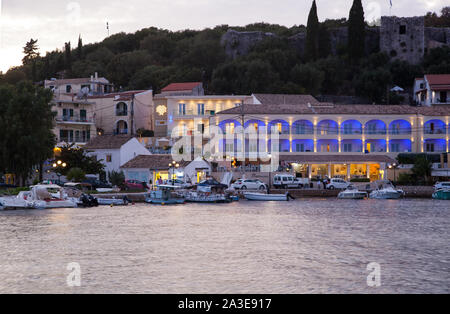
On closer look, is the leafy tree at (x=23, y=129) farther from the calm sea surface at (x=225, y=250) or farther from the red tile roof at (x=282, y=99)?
the red tile roof at (x=282, y=99)

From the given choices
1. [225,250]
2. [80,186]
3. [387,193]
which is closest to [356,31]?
[387,193]

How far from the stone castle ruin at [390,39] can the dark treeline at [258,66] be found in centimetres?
207

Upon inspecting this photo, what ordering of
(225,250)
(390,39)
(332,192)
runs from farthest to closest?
1. (390,39)
2. (332,192)
3. (225,250)

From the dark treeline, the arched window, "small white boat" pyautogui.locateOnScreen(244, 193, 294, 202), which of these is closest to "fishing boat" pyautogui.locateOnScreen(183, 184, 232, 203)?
"small white boat" pyautogui.locateOnScreen(244, 193, 294, 202)

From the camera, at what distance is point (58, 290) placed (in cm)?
2084

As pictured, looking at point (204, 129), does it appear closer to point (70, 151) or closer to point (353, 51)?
point (70, 151)

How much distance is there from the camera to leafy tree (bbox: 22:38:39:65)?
400ft

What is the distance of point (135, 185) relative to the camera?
6194 centimetres

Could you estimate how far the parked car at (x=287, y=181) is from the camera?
61.4 metres

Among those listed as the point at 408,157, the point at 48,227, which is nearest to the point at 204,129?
the point at 408,157

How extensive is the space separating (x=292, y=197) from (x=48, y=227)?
2710 cm

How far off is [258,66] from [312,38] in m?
15.8

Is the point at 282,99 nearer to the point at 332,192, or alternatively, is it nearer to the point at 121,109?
the point at 121,109

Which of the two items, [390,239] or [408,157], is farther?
[408,157]
